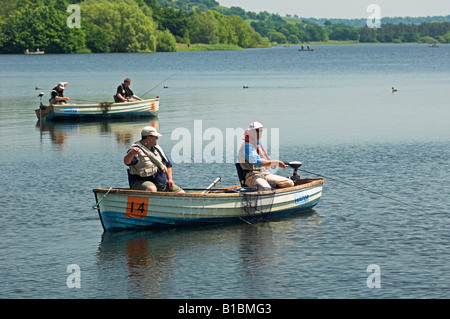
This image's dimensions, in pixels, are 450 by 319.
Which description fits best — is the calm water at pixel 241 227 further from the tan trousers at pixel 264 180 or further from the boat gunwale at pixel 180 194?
the tan trousers at pixel 264 180

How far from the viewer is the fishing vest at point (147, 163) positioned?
680 inches

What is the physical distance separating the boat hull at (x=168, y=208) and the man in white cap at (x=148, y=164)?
37 centimetres

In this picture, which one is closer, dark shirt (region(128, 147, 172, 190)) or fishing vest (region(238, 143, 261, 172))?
dark shirt (region(128, 147, 172, 190))

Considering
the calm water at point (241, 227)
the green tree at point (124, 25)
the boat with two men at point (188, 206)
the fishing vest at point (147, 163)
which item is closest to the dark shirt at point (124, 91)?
the calm water at point (241, 227)

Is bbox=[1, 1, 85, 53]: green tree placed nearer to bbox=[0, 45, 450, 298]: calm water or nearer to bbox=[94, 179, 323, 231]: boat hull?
bbox=[0, 45, 450, 298]: calm water

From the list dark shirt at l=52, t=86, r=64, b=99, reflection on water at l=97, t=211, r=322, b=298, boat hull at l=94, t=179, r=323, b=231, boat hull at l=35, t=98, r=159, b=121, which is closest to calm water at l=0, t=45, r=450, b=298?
reflection on water at l=97, t=211, r=322, b=298

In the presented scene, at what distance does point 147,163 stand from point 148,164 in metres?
0.03

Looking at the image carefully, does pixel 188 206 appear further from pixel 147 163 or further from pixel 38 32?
pixel 38 32

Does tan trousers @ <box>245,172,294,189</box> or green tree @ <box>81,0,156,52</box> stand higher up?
green tree @ <box>81,0,156,52</box>

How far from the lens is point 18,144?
32.9m

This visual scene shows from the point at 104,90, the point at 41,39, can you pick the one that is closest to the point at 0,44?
the point at 41,39

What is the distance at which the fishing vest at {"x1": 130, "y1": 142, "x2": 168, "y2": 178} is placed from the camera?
56.7 ft
